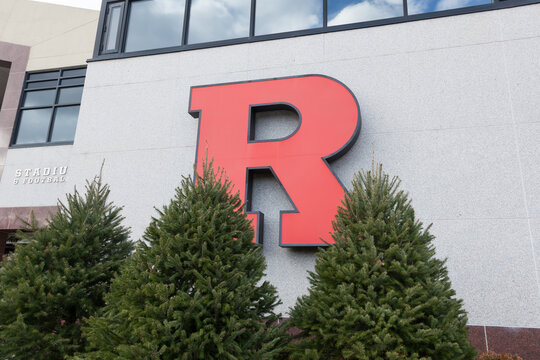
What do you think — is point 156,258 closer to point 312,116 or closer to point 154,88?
point 312,116

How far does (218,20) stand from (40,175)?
7.10 meters

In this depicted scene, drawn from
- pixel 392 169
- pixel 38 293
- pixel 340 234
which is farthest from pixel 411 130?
pixel 38 293

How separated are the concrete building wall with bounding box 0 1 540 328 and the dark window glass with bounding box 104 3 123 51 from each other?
1038mm

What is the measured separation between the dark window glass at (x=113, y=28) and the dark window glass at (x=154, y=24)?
0.34 m

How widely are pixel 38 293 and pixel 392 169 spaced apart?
694cm

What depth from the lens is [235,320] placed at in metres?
4.60

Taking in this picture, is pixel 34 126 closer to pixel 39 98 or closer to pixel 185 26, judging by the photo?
pixel 39 98

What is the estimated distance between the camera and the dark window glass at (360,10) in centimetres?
1009

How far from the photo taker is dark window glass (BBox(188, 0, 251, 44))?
36.7 feet

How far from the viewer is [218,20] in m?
11.4

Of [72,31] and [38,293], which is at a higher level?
[72,31]

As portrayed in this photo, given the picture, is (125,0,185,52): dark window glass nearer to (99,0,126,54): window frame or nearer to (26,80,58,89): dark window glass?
(99,0,126,54): window frame

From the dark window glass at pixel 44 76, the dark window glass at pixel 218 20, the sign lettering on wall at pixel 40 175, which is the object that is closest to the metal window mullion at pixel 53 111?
the dark window glass at pixel 44 76

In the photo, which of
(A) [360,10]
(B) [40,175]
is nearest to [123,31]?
(B) [40,175]
